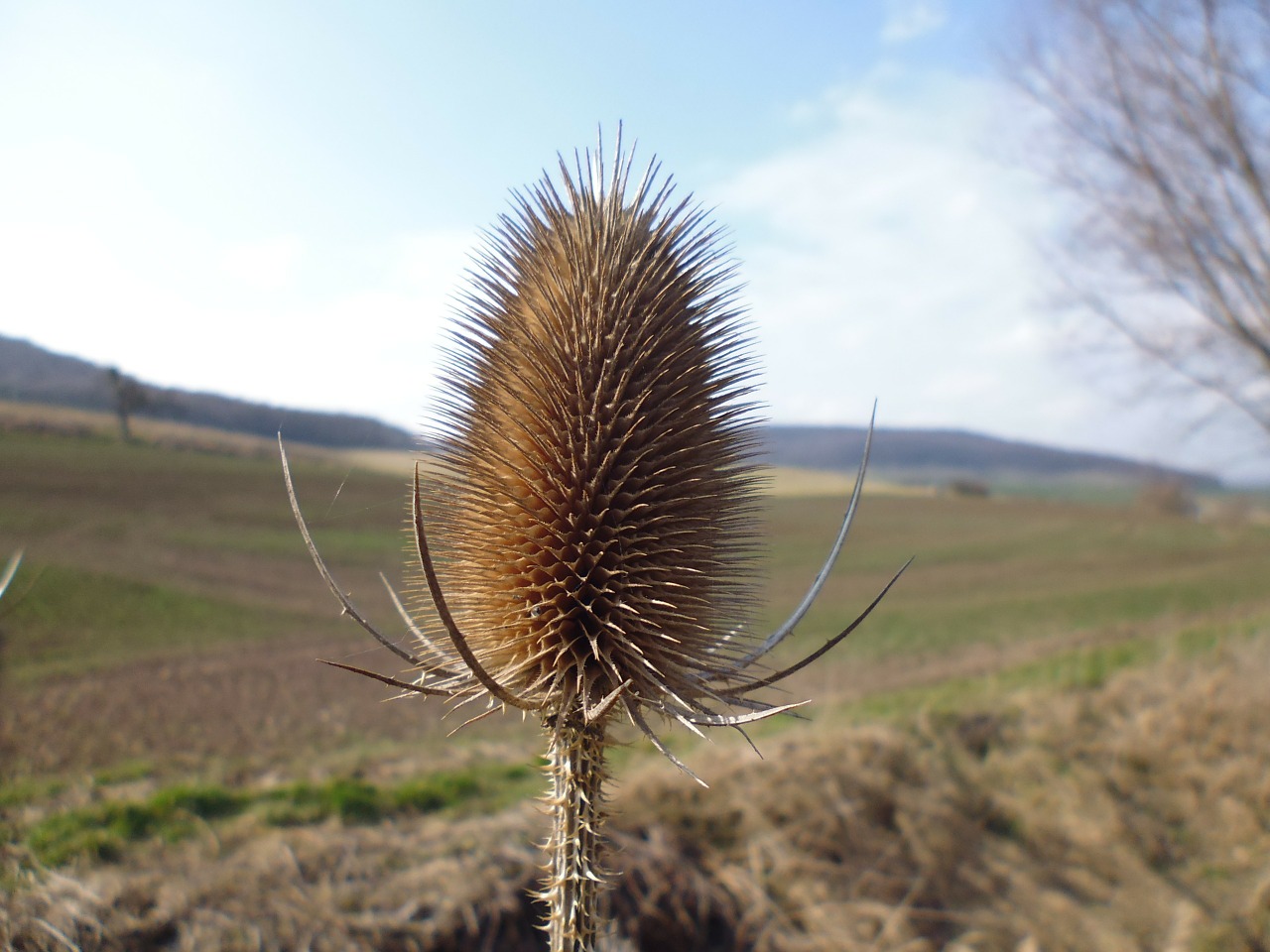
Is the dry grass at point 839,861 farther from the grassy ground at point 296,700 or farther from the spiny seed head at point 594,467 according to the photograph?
the spiny seed head at point 594,467

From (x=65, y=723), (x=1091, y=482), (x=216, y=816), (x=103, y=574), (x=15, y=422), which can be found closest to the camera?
(x=15, y=422)

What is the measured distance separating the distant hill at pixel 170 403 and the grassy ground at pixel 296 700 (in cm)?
25

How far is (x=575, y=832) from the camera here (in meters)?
2.12

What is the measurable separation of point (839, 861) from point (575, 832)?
13.0 ft

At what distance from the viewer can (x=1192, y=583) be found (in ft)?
76.8

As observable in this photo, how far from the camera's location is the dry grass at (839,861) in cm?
380

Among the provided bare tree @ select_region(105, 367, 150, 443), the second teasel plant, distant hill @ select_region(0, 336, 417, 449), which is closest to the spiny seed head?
the second teasel plant

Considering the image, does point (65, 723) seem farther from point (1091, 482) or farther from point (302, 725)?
point (1091, 482)

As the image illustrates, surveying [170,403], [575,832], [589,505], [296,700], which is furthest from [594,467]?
[296,700]

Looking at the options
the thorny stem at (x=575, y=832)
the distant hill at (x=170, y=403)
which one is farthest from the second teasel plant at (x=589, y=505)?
A: the distant hill at (x=170, y=403)

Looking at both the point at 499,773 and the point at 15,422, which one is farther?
the point at 499,773

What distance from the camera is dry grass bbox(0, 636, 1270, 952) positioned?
3805 mm

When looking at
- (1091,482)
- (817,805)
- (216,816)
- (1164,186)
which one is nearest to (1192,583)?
(1091,482)

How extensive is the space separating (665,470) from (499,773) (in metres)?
5.43
